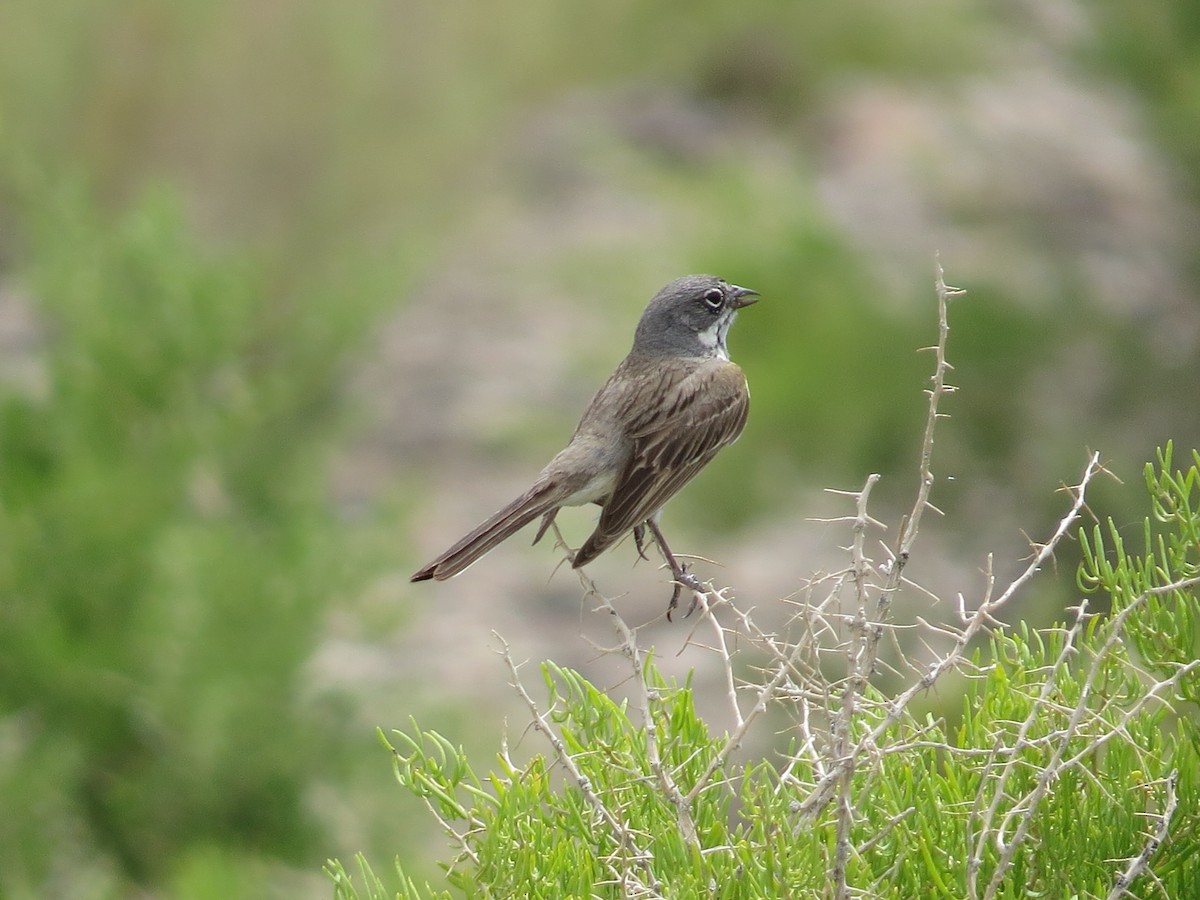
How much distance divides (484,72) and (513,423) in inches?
102

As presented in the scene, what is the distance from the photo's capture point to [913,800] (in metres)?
2.28

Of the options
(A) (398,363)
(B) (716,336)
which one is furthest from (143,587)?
(A) (398,363)

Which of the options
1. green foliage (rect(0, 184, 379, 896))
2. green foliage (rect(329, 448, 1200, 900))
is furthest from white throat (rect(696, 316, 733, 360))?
green foliage (rect(0, 184, 379, 896))

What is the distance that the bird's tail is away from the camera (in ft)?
10.1

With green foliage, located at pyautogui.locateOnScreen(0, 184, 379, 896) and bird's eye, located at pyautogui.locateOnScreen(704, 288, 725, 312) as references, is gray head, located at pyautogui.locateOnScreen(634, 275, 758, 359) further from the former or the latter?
green foliage, located at pyautogui.locateOnScreen(0, 184, 379, 896)

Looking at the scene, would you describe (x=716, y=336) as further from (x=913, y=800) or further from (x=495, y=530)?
(x=913, y=800)

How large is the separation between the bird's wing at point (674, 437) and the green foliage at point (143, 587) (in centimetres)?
256

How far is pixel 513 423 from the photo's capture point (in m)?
12.6

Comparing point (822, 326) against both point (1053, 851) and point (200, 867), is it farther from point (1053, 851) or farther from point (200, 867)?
point (1053, 851)

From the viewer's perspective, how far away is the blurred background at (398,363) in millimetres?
6316

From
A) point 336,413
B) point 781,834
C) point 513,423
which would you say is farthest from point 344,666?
point 781,834

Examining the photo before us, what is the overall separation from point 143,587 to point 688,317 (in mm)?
2979

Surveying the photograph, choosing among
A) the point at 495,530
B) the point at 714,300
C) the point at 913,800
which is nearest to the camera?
the point at 913,800

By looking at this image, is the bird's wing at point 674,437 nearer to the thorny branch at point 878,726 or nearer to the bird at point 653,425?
the bird at point 653,425
